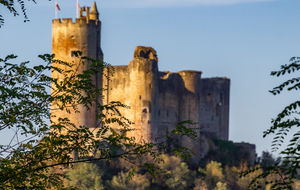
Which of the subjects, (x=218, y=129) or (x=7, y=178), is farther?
(x=218, y=129)

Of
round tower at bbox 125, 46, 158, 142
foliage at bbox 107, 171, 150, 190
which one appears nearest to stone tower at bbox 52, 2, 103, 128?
round tower at bbox 125, 46, 158, 142

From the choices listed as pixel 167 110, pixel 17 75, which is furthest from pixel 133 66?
pixel 17 75

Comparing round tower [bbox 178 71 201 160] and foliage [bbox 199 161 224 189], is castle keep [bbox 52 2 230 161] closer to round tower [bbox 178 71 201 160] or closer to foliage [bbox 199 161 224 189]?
round tower [bbox 178 71 201 160]

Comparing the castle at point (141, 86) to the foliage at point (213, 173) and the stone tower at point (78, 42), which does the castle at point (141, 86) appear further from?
the foliage at point (213, 173)

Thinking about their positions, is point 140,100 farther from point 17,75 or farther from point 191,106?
point 17,75

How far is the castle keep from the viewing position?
50125 millimetres

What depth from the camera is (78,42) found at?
5069cm

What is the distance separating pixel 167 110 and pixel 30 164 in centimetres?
4048

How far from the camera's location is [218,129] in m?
59.7

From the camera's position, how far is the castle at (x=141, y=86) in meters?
50.1

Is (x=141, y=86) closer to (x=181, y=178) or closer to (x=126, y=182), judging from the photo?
(x=126, y=182)

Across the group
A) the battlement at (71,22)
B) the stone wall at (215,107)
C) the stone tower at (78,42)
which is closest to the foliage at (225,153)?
the stone wall at (215,107)

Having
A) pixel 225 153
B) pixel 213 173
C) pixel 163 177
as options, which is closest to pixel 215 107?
pixel 225 153

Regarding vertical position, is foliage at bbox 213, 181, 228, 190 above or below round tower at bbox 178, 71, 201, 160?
below
